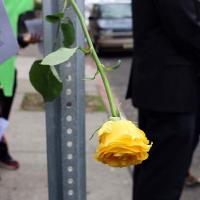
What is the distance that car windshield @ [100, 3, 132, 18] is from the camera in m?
14.8

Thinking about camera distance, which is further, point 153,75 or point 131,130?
point 153,75

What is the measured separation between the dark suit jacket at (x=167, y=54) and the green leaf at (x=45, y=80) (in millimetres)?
1478

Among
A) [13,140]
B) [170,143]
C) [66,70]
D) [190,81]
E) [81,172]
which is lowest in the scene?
[13,140]

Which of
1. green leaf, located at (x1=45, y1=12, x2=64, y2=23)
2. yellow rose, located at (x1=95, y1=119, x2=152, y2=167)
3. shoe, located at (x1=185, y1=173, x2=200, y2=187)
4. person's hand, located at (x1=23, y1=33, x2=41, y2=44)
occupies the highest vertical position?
green leaf, located at (x1=45, y1=12, x2=64, y2=23)

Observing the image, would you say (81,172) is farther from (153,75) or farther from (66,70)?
(153,75)

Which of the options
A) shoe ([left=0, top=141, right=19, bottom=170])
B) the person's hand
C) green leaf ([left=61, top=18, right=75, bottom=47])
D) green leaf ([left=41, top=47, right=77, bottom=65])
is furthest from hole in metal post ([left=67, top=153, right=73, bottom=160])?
shoe ([left=0, top=141, right=19, bottom=170])

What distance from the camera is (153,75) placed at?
2.66 meters

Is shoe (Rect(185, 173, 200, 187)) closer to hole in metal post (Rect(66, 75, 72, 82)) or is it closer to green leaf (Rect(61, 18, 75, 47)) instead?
hole in metal post (Rect(66, 75, 72, 82))

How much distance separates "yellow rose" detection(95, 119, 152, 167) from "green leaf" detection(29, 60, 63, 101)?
22cm

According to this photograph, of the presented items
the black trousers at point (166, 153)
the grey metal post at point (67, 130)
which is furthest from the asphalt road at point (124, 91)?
the black trousers at point (166, 153)

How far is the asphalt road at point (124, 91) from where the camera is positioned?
165 inches

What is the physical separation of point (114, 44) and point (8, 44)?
43.4 ft

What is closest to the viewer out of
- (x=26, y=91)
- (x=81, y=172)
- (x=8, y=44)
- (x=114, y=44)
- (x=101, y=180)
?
(x=8, y=44)

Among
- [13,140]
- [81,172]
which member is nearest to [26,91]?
[13,140]
